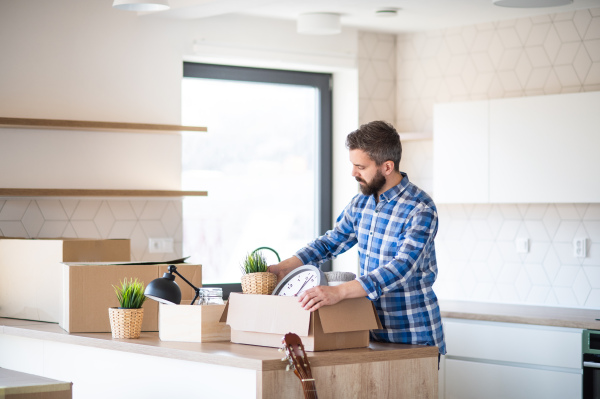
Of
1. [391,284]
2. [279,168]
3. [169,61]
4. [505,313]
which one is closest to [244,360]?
[391,284]

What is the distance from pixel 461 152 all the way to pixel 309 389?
272 centimetres

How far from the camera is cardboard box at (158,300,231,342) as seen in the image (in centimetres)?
281

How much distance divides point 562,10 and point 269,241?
220 centimetres

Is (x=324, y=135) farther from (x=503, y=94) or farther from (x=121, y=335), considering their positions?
(x=121, y=335)

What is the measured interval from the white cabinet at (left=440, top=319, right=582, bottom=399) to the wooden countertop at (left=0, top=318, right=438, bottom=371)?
1.65 metres

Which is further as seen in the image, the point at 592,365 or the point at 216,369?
the point at 592,365

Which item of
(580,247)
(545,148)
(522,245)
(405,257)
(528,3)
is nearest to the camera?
(405,257)

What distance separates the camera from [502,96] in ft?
16.6

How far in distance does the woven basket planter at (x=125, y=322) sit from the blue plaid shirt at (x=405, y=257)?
80 cm

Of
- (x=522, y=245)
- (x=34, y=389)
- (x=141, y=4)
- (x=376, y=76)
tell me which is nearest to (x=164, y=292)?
(x=34, y=389)

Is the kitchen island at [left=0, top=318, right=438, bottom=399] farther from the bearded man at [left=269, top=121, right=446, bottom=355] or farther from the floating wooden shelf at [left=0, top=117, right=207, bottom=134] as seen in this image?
the floating wooden shelf at [left=0, top=117, right=207, bottom=134]

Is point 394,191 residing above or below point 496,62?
below

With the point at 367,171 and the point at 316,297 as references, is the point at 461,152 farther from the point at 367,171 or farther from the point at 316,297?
the point at 316,297

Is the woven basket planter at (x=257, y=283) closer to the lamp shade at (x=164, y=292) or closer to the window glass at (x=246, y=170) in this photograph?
the lamp shade at (x=164, y=292)
